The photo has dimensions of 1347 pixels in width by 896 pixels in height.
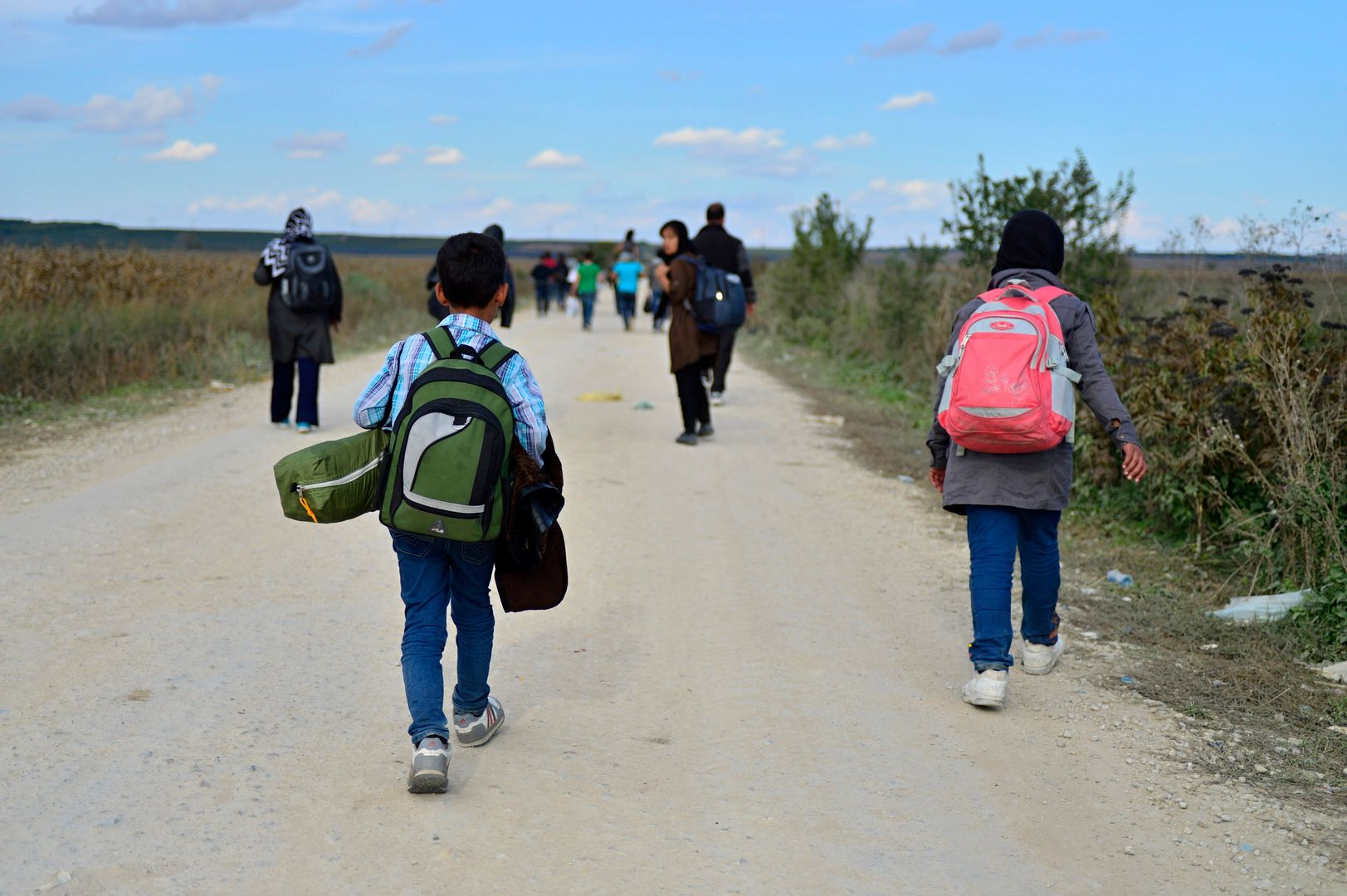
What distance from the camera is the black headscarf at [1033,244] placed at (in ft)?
16.9

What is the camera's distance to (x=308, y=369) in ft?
38.1

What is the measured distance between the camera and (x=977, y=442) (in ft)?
16.1

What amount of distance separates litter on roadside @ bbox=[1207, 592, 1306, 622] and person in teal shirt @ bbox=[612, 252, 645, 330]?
22.4m

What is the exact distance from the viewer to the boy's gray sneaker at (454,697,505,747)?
14.5 feet

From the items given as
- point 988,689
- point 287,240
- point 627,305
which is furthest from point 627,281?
point 988,689

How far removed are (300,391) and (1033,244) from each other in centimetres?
785

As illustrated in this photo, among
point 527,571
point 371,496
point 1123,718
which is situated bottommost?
point 1123,718

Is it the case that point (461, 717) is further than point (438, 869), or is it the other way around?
point (461, 717)

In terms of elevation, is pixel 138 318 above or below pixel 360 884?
above

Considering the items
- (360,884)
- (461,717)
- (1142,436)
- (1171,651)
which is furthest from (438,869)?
(1142,436)

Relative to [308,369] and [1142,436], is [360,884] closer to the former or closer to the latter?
[1142,436]

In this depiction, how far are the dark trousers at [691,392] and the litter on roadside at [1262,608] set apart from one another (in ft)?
18.3

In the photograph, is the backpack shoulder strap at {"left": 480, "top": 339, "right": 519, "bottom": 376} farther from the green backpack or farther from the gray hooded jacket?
the gray hooded jacket

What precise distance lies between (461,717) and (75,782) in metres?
1.21
